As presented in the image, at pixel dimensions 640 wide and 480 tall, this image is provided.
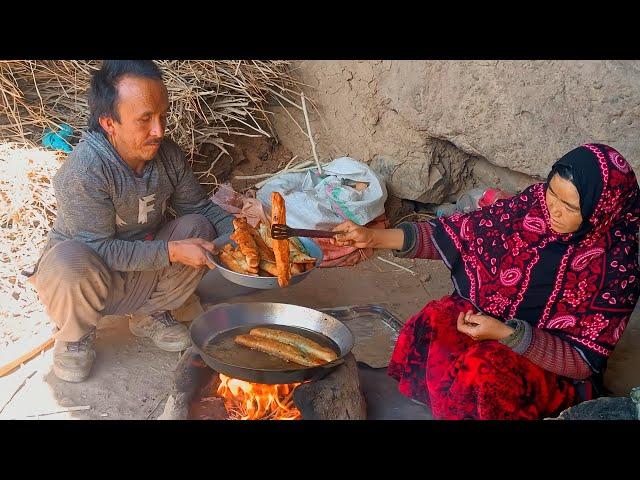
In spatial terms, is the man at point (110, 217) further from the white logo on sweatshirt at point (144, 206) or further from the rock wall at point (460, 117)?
the rock wall at point (460, 117)

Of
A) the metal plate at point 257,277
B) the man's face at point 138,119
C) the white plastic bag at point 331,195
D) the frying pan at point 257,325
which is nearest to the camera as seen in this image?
the frying pan at point 257,325

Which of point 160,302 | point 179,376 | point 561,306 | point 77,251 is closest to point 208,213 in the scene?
point 160,302

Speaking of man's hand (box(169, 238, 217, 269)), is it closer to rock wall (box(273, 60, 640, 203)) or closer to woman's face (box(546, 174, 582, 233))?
woman's face (box(546, 174, 582, 233))

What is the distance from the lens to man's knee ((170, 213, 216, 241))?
3.40 m

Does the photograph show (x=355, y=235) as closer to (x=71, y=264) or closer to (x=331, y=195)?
(x=71, y=264)

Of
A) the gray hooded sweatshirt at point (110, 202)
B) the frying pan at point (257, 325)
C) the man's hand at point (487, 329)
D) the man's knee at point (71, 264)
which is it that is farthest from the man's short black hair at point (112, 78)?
the man's hand at point (487, 329)

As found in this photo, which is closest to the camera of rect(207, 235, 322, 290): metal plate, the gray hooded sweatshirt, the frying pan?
the frying pan

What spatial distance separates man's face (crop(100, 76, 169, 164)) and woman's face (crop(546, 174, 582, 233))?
5.39 feet

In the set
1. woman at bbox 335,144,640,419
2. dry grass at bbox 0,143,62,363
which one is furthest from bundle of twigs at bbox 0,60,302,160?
woman at bbox 335,144,640,419

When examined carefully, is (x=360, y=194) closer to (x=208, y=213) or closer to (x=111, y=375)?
(x=208, y=213)

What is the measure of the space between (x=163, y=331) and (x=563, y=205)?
6.87ft

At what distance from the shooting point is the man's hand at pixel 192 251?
9.57 feet

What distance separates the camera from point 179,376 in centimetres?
264

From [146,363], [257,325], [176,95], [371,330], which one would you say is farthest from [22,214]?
[371,330]
